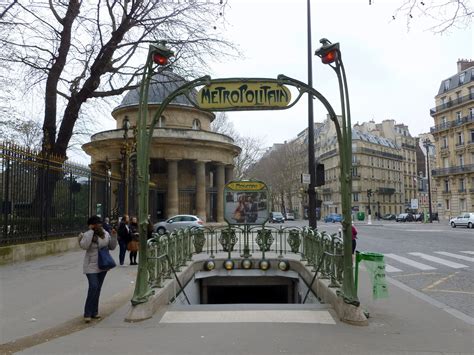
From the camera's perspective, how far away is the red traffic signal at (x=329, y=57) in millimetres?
6723

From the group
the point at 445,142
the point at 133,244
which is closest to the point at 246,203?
the point at 133,244

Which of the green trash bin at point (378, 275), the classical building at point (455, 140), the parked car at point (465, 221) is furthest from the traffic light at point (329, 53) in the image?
the classical building at point (455, 140)

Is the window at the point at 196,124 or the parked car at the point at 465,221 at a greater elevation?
the window at the point at 196,124

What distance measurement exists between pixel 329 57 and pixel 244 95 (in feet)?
4.72

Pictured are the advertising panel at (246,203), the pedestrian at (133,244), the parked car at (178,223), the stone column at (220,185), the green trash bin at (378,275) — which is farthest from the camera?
the stone column at (220,185)

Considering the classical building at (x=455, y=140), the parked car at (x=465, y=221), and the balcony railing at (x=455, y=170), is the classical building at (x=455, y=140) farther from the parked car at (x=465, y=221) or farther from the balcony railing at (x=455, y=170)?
the parked car at (x=465, y=221)

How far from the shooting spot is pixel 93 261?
6.61 metres

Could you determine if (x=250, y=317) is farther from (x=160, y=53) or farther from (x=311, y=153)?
(x=311, y=153)

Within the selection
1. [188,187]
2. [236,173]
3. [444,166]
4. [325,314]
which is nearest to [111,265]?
[325,314]

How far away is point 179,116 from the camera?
37.5 m

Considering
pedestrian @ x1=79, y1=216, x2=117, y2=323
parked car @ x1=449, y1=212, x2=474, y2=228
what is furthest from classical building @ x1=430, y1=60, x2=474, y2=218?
pedestrian @ x1=79, y1=216, x2=117, y2=323

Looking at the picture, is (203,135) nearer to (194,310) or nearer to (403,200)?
(194,310)

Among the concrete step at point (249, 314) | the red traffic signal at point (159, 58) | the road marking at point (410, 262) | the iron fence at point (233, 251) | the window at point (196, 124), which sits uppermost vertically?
the window at point (196, 124)

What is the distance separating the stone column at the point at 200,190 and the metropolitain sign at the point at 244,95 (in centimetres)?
2825
